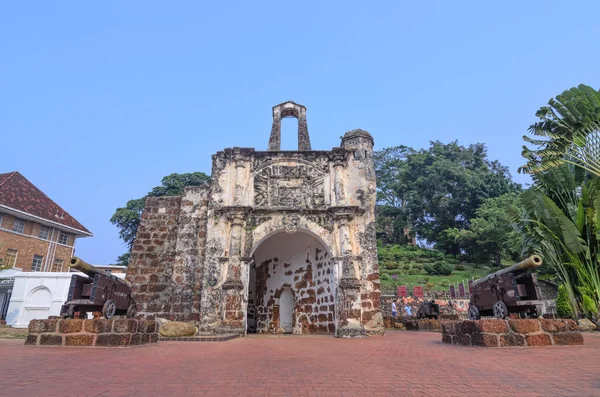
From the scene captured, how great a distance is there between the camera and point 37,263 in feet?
80.1

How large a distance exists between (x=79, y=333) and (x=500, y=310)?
889cm

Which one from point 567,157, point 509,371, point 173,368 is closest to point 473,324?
point 509,371

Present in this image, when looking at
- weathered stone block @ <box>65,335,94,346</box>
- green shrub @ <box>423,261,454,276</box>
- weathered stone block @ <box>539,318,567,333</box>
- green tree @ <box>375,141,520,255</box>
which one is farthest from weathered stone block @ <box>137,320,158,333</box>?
green tree @ <box>375,141,520,255</box>

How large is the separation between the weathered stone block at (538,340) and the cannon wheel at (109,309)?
901 centimetres

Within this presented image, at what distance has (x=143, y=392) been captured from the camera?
3.22 m

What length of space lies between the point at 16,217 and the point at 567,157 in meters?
30.4

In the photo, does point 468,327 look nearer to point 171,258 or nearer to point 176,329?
point 176,329

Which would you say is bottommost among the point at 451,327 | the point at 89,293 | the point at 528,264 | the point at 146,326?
the point at 451,327

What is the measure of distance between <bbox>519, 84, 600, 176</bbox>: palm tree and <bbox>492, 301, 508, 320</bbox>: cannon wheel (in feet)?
21.1

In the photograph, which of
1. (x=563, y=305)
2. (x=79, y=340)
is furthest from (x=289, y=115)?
(x=563, y=305)

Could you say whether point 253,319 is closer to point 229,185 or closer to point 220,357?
point 229,185

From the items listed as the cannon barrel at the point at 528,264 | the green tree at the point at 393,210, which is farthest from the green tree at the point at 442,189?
the cannon barrel at the point at 528,264

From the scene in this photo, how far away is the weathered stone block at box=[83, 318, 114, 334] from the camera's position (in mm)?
7000

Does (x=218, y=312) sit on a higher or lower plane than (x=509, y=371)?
higher
